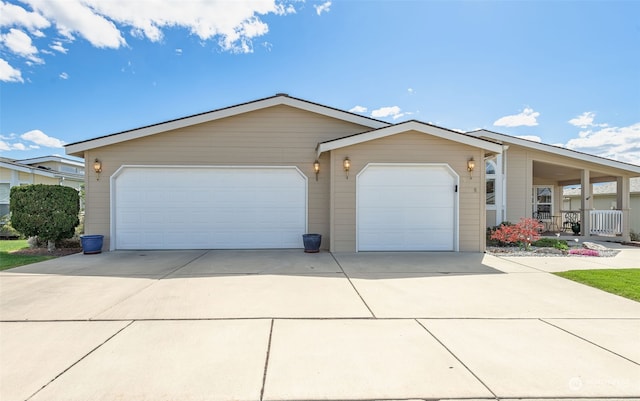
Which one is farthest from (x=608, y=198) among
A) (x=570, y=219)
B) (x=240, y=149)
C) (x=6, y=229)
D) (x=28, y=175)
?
(x=28, y=175)

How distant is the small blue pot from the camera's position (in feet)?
26.1

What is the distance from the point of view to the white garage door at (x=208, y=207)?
343 inches

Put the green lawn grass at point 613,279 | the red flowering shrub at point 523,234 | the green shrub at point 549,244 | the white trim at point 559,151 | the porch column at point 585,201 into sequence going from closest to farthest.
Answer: the green lawn grass at point 613,279 → the red flowering shrub at point 523,234 → the green shrub at point 549,244 → the white trim at point 559,151 → the porch column at point 585,201

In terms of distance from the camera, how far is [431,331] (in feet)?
10.5

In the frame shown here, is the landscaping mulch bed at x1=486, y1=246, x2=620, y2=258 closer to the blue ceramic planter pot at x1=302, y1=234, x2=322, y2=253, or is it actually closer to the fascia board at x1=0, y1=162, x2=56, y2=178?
the blue ceramic planter pot at x1=302, y1=234, x2=322, y2=253

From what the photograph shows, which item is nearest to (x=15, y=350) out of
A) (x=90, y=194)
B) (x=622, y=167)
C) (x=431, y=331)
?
(x=431, y=331)

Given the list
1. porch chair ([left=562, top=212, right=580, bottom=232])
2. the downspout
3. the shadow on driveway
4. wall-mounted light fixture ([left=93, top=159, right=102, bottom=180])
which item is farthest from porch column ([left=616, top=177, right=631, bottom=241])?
wall-mounted light fixture ([left=93, top=159, right=102, bottom=180])

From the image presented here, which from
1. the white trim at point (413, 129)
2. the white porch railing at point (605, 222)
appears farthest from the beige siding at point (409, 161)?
the white porch railing at point (605, 222)

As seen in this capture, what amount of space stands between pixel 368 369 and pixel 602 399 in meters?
1.62

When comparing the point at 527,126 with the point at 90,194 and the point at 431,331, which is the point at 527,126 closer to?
the point at 431,331

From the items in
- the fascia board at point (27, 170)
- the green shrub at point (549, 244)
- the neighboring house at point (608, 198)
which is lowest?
the green shrub at point (549, 244)

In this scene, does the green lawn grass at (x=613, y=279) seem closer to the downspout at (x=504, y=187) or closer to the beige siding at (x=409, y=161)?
the beige siding at (x=409, y=161)

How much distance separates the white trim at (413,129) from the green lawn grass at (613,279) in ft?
11.7

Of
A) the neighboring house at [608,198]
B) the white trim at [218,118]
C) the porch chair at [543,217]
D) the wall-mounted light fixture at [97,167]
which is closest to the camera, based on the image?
the white trim at [218,118]
